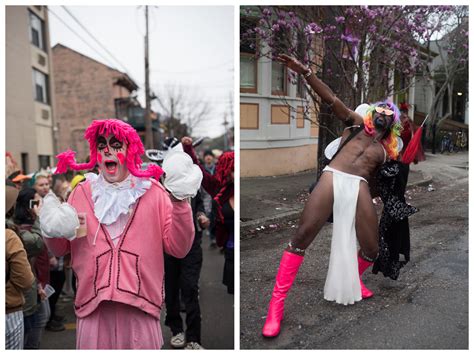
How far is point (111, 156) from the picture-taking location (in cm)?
170

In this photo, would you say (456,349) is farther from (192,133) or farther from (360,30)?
(192,133)

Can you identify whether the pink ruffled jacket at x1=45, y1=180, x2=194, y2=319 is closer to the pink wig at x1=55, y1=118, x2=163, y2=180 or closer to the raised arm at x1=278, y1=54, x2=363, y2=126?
the pink wig at x1=55, y1=118, x2=163, y2=180

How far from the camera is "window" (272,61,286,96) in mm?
2002

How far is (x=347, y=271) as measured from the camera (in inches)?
74.0

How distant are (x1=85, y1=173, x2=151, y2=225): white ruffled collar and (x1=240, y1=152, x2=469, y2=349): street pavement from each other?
21.9 inches

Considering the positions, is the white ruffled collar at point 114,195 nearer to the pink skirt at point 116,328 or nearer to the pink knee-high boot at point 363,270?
the pink skirt at point 116,328

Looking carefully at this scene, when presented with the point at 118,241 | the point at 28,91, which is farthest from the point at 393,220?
the point at 28,91

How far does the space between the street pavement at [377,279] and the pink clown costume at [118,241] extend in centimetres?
47

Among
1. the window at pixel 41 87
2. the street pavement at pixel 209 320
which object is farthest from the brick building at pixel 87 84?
the street pavement at pixel 209 320

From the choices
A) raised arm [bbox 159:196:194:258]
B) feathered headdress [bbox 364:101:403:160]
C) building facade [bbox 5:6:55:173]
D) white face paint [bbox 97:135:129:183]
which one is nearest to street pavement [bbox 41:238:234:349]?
raised arm [bbox 159:196:194:258]

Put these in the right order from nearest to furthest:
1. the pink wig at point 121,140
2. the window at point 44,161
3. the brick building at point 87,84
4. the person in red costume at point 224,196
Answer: the pink wig at point 121,140
the person in red costume at point 224,196
the window at point 44,161
the brick building at point 87,84

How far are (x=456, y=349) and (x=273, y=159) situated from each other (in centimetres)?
124

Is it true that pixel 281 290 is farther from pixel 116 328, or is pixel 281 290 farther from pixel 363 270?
pixel 116 328

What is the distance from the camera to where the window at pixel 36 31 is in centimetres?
1075
